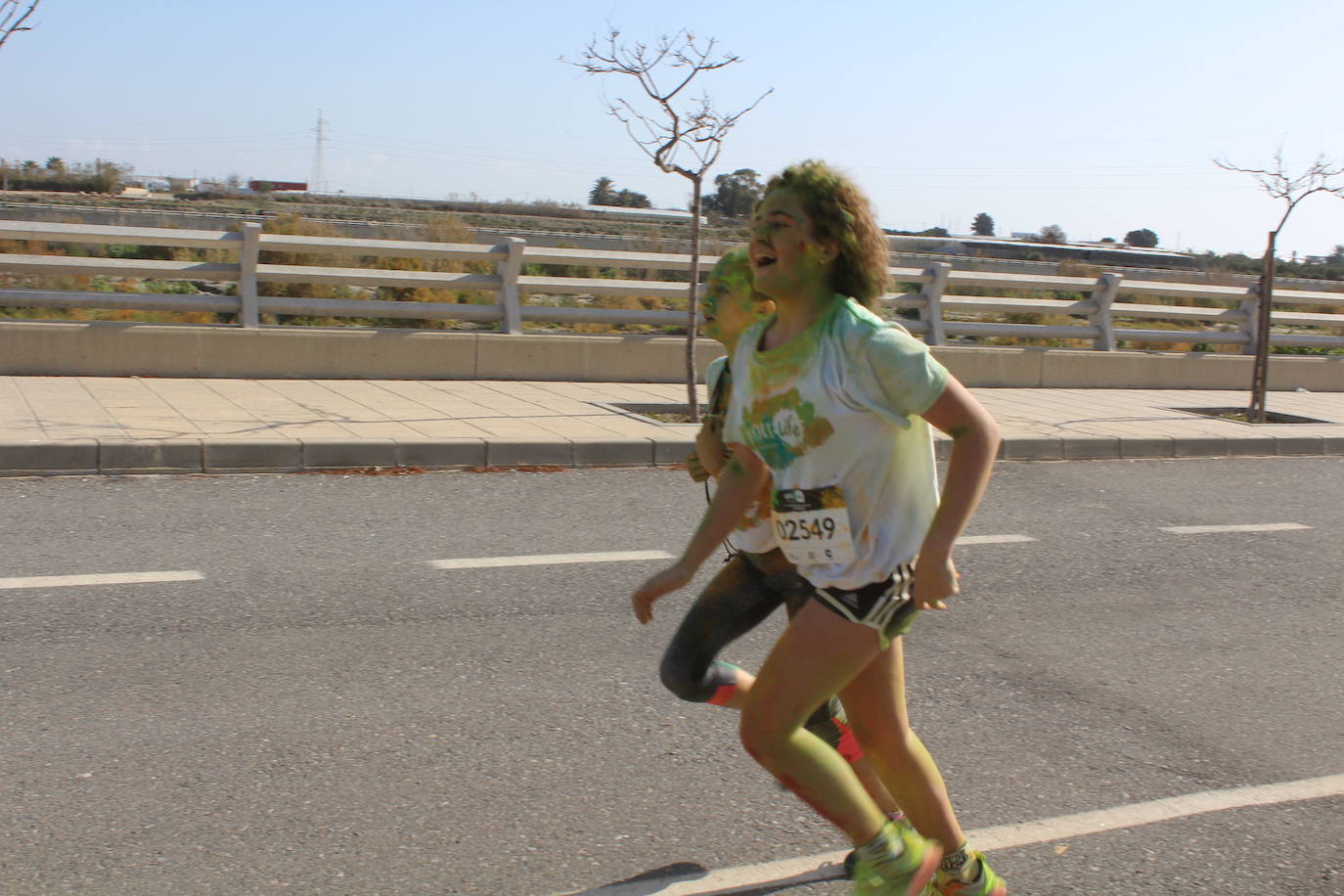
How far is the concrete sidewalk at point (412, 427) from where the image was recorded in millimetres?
8508

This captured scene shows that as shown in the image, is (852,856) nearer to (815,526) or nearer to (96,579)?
(815,526)

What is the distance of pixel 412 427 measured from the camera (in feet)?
31.9

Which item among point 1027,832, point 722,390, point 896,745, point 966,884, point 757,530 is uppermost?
A: point 722,390

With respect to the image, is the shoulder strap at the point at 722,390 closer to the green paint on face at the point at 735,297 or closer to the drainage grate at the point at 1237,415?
the green paint on face at the point at 735,297

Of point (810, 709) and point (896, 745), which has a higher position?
point (810, 709)

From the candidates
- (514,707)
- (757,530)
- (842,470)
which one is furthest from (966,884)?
(514,707)

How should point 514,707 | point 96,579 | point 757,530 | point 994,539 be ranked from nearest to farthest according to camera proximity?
point 757,530 → point 514,707 → point 96,579 → point 994,539

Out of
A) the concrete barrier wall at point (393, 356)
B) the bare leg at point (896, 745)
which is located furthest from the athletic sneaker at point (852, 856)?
the concrete barrier wall at point (393, 356)

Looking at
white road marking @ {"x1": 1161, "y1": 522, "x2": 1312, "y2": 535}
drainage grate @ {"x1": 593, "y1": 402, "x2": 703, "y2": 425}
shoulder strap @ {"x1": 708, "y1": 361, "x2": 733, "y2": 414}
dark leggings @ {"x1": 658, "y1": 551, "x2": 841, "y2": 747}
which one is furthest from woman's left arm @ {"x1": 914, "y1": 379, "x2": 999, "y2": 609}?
drainage grate @ {"x1": 593, "y1": 402, "x2": 703, "y2": 425}

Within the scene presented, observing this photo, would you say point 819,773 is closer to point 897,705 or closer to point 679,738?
point 897,705

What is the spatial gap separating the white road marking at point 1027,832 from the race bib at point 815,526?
1012 millimetres

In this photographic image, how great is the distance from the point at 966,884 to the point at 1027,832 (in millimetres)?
796

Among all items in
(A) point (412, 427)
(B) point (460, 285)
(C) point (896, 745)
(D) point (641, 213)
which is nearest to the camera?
(C) point (896, 745)

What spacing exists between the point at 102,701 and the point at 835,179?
306 centimetres
